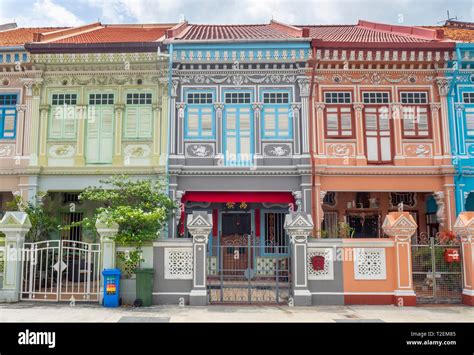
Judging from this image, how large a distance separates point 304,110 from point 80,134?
7.56 m

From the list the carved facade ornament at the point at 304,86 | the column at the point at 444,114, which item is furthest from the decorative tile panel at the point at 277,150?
the column at the point at 444,114

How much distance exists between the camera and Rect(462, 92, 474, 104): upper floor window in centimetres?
1608

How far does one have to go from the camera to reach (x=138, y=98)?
16.2 metres

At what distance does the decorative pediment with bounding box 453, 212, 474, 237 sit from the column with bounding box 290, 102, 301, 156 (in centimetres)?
548

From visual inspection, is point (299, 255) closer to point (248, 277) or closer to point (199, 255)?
point (248, 277)

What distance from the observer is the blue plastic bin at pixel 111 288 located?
37.0 feet

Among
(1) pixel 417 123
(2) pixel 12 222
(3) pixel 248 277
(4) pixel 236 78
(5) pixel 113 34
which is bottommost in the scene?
(3) pixel 248 277

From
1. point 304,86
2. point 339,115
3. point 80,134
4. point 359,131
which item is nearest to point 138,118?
point 80,134

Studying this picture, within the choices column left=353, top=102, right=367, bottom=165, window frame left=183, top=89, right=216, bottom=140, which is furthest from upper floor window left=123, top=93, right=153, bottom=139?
column left=353, top=102, right=367, bottom=165

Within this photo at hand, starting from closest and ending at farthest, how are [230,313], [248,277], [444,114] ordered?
[230,313], [248,277], [444,114]

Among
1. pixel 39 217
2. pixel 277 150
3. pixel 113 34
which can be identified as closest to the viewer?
pixel 39 217

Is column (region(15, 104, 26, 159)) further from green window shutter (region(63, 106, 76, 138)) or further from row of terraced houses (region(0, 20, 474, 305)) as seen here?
green window shutter (region(63, 106, 76, 138))

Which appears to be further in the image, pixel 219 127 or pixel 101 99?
pixel 101 99

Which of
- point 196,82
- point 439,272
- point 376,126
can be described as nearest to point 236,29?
point 196,82
